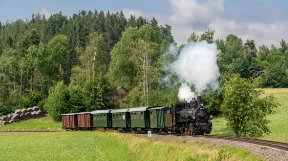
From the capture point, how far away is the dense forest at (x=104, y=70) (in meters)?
76.3

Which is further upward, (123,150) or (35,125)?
(35,125)

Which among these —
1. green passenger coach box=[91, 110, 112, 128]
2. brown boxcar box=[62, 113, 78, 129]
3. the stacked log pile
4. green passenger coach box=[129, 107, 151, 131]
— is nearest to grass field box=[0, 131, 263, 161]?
green passenger coach box=[129, 107, 151, 131]

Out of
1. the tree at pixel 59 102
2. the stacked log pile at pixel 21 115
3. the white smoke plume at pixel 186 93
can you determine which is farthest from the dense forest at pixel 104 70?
the white smoke plume at pixel 186 93

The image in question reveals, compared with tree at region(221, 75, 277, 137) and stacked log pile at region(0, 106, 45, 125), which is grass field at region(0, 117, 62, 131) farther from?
tree at region(221, 75, 277, 137)

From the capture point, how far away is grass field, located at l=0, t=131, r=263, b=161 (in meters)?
24.6

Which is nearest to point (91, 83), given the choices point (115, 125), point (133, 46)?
point (133, 46)

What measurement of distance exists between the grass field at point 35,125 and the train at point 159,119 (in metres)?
18.7

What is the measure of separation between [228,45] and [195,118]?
107 meters

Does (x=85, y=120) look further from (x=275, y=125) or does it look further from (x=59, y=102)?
(x=275, y=125)

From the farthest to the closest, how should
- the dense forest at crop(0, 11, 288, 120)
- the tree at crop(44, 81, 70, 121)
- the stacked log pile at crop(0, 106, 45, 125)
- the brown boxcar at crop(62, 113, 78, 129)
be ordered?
1. the stacked log pile at crop(0, 106, 45, 125)
2. the tree at crop(44, 81, 70, 121)
3. the dense forest at crop(0, 11, 288, 120)
4. the brown boxcar at crop(62, 113, 78, 129)

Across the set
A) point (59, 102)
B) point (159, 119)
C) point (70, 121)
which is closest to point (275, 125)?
point (159, 119)

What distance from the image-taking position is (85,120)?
66.6m

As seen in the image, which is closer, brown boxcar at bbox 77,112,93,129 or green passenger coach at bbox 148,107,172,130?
green passenger coach at bbox 148,107,172,130

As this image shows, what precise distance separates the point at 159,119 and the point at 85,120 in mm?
25791
